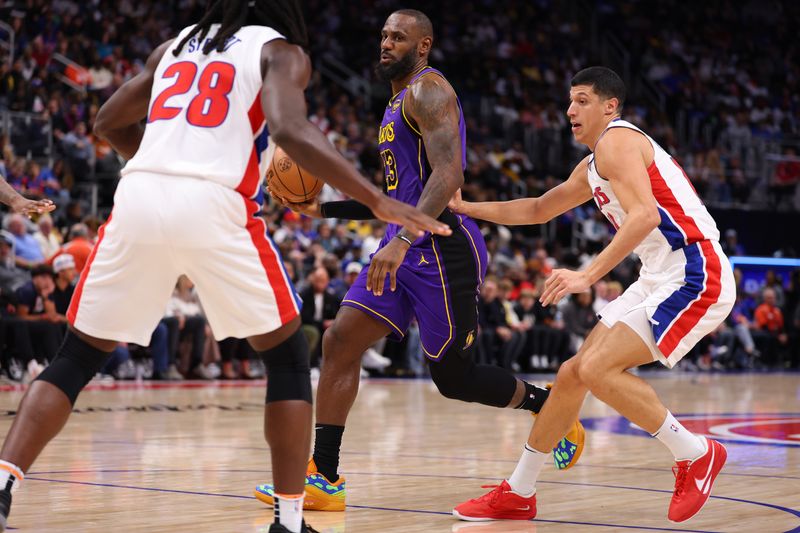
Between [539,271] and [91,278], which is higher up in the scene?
[91,278]

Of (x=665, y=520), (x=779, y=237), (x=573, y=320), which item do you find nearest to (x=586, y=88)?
(x=665, y=520)

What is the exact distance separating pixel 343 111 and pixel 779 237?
8.00 metres

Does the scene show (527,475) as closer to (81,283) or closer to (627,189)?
(627,189)

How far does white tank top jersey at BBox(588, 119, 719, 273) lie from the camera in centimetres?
443

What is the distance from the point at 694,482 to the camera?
4156 millimetres

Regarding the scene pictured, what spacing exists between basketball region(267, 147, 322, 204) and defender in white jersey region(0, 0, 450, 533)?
4.06 ft

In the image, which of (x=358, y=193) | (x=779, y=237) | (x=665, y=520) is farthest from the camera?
(x=779, y=237)

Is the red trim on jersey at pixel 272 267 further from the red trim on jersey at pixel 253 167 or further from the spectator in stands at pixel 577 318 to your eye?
the spectator in stands at pixel 577 318

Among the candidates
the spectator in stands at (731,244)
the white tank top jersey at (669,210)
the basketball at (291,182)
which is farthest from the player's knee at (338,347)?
the spectator in stands at (731,244)

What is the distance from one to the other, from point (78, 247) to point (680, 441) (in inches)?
311

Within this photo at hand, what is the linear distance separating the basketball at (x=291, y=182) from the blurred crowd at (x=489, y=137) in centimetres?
656

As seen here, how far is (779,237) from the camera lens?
19797mm

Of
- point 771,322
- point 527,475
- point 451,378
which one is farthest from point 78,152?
point 771,322

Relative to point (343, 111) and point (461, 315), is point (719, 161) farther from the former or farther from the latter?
point (461, 315)
